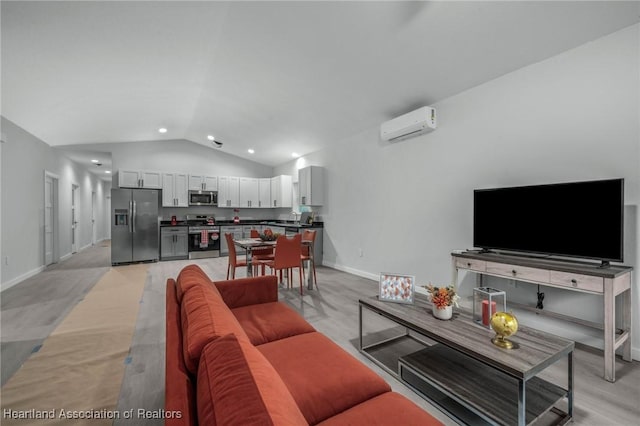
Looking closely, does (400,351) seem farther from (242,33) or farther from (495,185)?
(242,33)

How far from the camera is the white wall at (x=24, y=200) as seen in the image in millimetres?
4285

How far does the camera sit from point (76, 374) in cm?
209

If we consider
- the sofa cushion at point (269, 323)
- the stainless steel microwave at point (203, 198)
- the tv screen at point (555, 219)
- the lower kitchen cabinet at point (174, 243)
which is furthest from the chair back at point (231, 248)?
the stainless steel microwave at point (203, 198)

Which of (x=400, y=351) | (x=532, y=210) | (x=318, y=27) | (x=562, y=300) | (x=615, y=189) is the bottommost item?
(x=400, y=351)

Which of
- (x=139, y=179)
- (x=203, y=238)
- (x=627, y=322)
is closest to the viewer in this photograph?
(x=627, y=322)

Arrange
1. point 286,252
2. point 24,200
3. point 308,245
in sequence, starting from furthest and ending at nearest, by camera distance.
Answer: point 24,200 → point 308,245 → point 286,252

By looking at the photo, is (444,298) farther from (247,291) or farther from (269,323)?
(247,291)

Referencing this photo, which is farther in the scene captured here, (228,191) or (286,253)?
(228,191)

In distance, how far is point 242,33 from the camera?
3.15 m

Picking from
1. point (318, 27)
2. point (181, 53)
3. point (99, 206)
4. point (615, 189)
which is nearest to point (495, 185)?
point (615, 189)

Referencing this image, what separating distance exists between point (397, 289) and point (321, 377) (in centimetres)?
123

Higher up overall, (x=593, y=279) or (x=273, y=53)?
(x=273, y=53)

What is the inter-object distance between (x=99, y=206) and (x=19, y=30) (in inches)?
450

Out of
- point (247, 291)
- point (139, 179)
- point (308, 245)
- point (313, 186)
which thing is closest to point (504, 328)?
point (247, 291)
